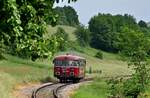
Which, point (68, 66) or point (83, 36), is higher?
point (83, 36)

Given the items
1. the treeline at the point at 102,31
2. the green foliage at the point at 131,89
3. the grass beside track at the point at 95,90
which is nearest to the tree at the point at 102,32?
the treeline at the point at 102,31

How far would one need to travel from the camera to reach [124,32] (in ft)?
145

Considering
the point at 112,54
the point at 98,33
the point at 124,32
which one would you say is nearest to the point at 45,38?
the point at 124,32

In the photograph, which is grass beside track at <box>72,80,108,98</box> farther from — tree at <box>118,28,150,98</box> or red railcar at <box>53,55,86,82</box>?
tree at <box>118,28,150,98</box>

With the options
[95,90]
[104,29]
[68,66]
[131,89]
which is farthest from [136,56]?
[104,29]

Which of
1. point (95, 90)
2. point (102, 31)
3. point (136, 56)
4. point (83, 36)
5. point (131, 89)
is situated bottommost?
point (95, 90)

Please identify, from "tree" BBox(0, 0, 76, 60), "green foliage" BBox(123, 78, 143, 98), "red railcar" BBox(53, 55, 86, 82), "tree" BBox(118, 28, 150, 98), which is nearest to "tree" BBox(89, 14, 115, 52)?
"red railcar" BBox(53, 55, 86, 82)

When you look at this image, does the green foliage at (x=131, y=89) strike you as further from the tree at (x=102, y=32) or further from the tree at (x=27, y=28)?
the tree at (x=102, y=32)

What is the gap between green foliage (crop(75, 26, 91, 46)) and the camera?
142938mm

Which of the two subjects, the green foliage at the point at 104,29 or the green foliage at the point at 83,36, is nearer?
the green foliage at the point at 83,36

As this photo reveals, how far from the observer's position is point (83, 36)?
485ft

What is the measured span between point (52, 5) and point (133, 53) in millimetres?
30472

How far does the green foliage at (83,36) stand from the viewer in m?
143

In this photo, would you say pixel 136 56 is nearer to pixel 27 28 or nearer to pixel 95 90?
pixel 95 90
